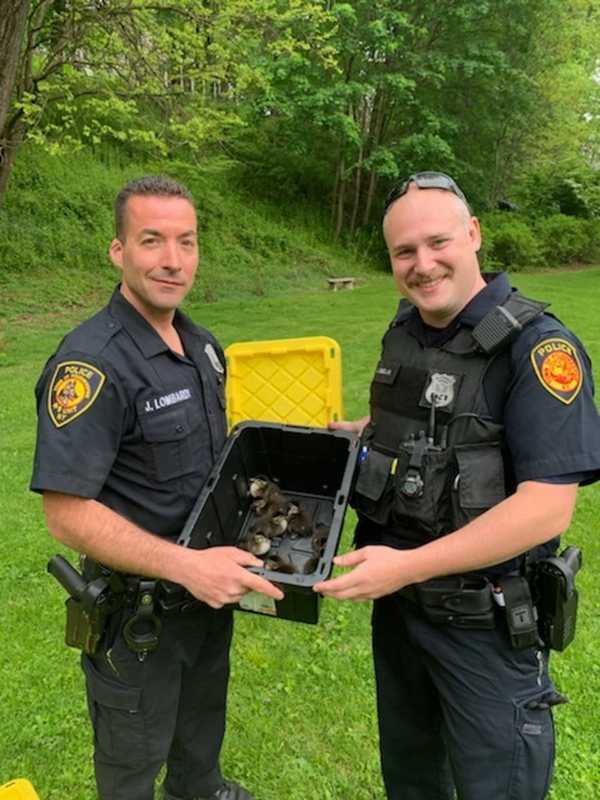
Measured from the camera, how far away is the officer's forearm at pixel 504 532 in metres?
1.48

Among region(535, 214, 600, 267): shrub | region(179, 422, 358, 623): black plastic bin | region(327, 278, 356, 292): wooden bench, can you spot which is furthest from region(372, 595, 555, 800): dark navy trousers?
region(535, 214, 600, 267): shrub

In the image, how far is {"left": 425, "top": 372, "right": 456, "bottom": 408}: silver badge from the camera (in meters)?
1.73

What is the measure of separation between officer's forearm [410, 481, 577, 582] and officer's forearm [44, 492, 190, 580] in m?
0.66

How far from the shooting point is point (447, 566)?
4.98 feet

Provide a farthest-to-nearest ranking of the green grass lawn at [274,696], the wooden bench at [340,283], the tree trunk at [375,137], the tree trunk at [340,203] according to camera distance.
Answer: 1. the tree trunk at [375,137]
2. the tree trunk at [340,203]
3. the wooden bench at [340,283]
4. the green grass lawn at [274,696]

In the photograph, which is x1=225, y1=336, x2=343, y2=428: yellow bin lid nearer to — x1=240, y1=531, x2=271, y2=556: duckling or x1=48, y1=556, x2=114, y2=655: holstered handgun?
x1=240, y1=531, x2=271, y2=556: duckling

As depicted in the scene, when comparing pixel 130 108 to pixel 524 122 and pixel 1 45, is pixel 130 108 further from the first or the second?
pixel 524 122

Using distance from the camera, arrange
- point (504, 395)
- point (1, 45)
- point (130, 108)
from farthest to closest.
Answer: point (130, 108) → point (1, 45) → point (504, 395)

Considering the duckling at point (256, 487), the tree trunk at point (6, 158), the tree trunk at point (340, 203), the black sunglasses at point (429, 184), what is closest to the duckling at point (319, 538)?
the duckling at point (256, 487)

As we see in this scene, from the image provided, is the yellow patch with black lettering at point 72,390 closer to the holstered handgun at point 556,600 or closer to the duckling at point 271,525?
the duckling at point 271,525

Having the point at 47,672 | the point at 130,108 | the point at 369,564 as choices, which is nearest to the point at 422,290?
the point at 369,564

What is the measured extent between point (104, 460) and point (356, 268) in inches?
712

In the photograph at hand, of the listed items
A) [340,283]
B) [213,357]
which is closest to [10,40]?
[213,357]

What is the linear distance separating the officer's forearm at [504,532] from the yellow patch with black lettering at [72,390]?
38.4 inches
